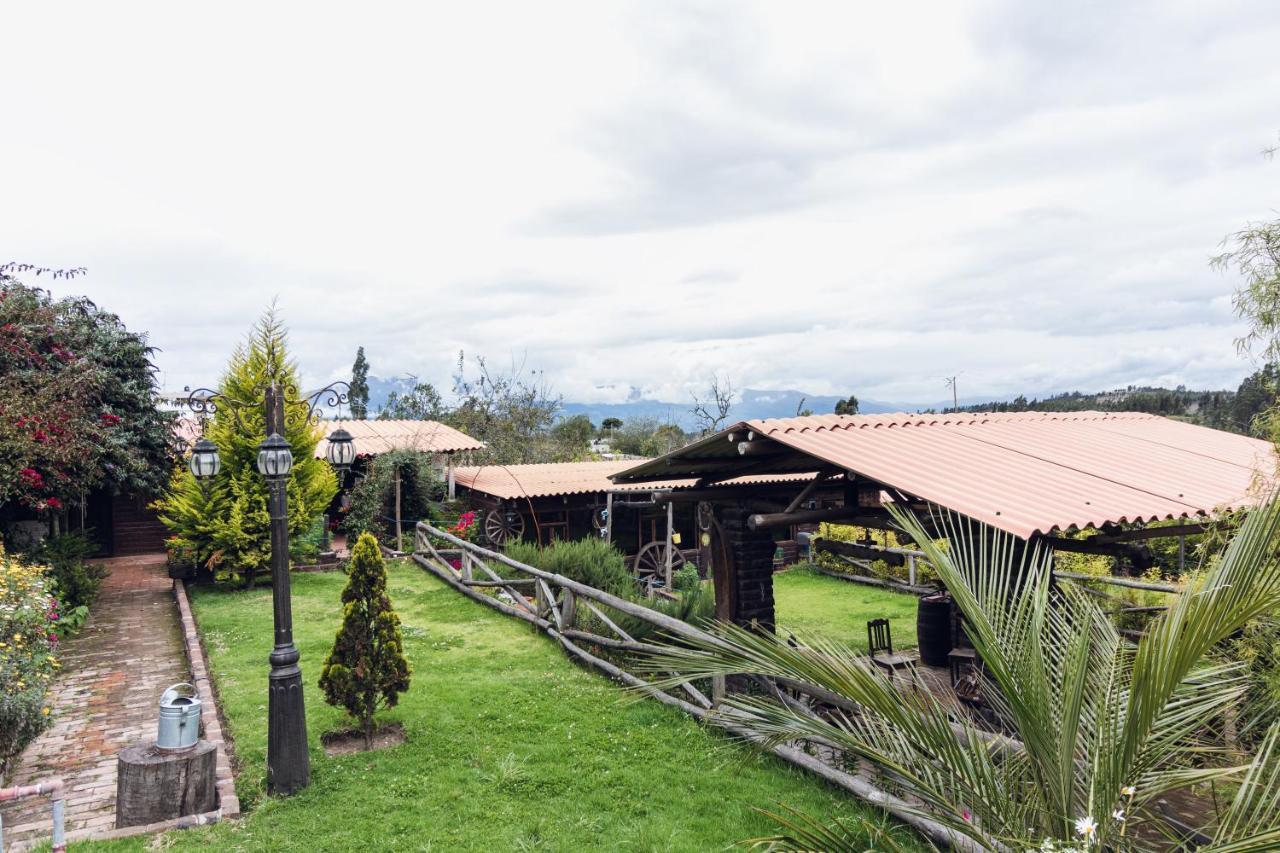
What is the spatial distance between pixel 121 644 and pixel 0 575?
3.88m

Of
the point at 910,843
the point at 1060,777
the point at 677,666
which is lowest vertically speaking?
the point at 910,843

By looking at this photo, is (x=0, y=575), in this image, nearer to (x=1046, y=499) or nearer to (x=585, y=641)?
(x=585, y=641)

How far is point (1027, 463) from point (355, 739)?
6.16m

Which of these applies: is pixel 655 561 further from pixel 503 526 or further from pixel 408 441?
pixel 408 441

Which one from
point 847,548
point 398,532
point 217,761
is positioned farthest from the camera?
point 398,532

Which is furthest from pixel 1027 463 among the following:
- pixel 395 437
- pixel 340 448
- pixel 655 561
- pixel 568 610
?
pixel 395 437

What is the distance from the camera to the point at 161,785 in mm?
5191

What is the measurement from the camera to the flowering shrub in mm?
5418

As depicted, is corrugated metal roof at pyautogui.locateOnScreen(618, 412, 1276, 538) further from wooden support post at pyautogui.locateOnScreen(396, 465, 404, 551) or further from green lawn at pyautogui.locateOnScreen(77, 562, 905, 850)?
wooden support post at pyautogui.locateOnScreen(396, 465, 404, 551)

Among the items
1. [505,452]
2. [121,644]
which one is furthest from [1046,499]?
[505,452]

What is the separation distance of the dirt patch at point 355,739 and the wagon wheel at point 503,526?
31.5ft

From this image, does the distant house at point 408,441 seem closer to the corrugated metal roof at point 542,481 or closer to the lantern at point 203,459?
the corrugated metal roof at point 542,481

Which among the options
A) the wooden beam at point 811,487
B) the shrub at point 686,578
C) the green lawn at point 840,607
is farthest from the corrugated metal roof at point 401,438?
the wooden beam at point 811,487

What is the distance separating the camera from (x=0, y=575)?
21.3 ft
